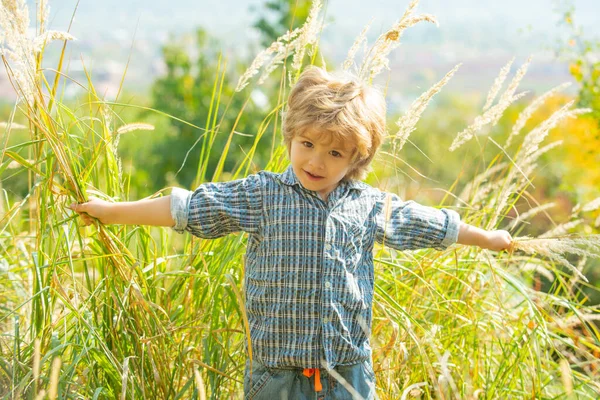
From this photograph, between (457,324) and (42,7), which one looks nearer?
(42,7)

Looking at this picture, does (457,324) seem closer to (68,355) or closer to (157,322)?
(157,322)

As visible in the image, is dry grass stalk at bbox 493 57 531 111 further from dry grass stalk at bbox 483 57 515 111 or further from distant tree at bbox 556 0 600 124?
distant tree at bbox 556 0 600 124

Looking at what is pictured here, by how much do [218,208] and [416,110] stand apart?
0.74 m

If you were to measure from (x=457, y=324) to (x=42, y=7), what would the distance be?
1.75 meters

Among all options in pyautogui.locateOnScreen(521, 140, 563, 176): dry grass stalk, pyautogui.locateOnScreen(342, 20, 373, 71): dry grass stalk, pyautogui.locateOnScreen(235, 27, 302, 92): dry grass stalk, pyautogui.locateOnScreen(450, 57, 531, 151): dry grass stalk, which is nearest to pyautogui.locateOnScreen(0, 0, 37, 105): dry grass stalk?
pyautogui.locateOnScreen(235, 27, 302, 92): dry grass stalk

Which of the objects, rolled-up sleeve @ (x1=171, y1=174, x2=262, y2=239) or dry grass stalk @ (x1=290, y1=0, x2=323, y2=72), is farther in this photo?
dry grass stalk @ (x1=290, y1=0, x2=323, y2=72)

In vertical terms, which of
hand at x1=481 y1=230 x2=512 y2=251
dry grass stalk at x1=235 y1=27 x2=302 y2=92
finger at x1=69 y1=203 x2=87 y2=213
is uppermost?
dry grass stalk at x1=235 y1=27 x2=302 y2=92

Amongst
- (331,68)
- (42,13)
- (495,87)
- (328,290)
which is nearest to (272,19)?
(331,68)

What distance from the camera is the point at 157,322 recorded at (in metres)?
1.99

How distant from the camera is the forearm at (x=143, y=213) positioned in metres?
1.79

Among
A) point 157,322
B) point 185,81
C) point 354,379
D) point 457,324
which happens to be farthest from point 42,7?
point 185,81

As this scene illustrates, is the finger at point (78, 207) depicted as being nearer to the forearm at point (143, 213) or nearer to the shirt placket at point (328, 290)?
the forearm at point (143, 213)

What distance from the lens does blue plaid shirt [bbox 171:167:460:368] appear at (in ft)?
5.94

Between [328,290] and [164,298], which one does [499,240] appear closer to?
[328,290]
